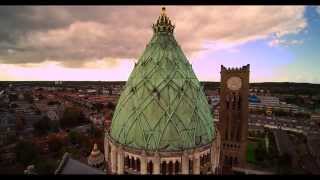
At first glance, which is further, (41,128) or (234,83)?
(41,128)

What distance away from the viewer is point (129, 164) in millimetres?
10398

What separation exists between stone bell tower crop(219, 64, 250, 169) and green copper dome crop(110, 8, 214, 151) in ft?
53.6

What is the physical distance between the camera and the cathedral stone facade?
1003cm

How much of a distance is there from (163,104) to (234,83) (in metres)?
18.0

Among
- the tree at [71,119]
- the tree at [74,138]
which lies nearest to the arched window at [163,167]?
the tree at [74,138]

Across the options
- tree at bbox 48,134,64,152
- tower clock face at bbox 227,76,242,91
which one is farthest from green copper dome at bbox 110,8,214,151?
tree at bbox 48,134,64,152

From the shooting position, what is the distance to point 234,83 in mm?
26781

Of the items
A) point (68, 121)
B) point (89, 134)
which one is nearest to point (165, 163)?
point (89, 134)

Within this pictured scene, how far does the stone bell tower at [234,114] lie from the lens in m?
26.6

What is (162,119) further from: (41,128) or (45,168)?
(41,128)

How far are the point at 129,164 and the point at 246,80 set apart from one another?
62.5 feet

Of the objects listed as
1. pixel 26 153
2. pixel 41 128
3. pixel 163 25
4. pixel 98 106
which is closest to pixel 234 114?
pixel 163 25

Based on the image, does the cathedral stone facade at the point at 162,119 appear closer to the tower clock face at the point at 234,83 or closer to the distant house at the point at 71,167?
the distant house at the point at 71,167

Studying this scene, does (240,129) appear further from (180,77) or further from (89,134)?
(89,134)
